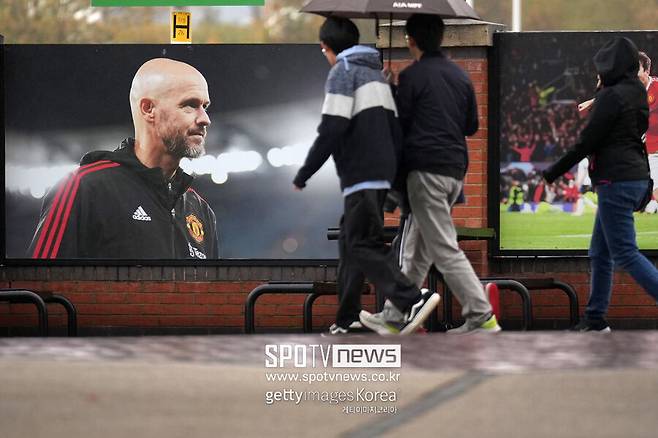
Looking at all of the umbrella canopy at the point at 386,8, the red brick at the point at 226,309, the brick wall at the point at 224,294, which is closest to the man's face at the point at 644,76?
the brick wall at the point at 224,294

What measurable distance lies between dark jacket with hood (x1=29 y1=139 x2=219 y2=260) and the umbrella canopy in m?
2.66

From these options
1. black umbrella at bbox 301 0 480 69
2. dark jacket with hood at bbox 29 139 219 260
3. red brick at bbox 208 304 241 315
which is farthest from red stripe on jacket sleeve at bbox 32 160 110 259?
black umbrella at bbox 301 0 480 69

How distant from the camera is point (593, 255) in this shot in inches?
372

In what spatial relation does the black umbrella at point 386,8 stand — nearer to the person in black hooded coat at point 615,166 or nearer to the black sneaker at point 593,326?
the person in black hooded coat at point 615,166

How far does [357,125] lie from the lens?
840 cm

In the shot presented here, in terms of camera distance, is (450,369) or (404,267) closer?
(450,369)

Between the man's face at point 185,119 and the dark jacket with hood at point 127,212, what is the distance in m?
0.20

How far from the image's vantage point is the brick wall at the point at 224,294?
11.3 m

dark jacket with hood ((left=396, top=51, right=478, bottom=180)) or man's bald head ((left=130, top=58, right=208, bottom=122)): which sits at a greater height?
man's bald head ((left=130, top=58, right=208, bottom=122))

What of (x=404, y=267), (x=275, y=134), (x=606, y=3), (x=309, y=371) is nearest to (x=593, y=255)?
(x=404, y=267)

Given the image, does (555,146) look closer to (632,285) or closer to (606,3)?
(632,285)

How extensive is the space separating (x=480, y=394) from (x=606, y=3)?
26.5 meters

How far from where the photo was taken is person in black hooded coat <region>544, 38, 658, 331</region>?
30.1ft

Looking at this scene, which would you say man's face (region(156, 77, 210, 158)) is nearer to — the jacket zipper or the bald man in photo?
the bald man in photo
